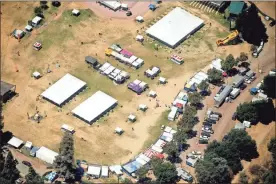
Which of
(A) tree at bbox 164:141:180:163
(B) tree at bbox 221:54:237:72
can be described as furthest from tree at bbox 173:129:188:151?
(B) tree at bbox 221:54:237:72

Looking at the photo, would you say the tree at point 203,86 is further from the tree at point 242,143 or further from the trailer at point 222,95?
the tree at point 242,143

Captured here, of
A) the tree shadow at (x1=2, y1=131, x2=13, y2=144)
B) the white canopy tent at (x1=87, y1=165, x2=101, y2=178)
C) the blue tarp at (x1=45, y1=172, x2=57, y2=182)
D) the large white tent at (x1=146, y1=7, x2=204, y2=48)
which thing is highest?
the large white tent at (x1=146, y1=7, x2=204, y2=48)

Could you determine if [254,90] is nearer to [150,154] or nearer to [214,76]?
[214,76]

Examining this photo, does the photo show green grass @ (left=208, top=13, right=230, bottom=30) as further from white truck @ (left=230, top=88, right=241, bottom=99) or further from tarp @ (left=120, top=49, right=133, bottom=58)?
tarp @ (left=120, top=49, right=133, bottom=58)

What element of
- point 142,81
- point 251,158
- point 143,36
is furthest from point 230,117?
point 143,36

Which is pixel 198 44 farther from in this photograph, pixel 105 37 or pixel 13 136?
pixel 13 136

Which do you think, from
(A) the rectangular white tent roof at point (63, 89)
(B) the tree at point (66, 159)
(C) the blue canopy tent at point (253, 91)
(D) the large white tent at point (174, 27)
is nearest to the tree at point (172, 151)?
(B) the tree at point (66, 159)
